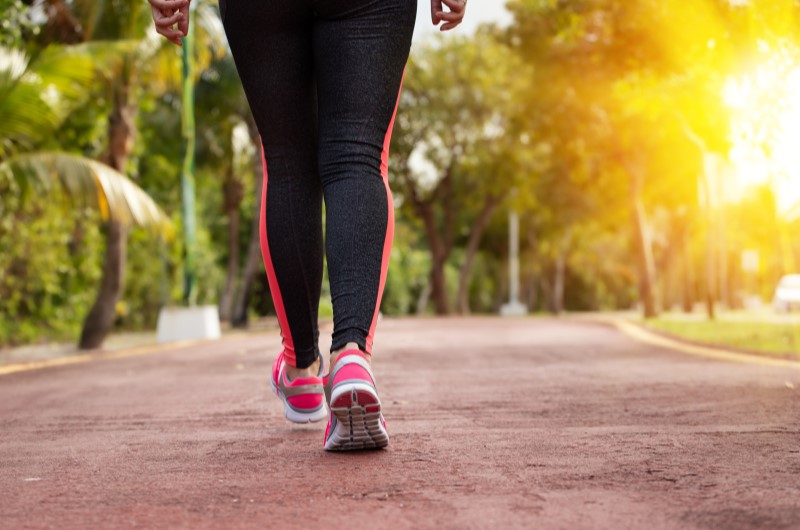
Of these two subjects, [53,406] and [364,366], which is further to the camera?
[53,406]

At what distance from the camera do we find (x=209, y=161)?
110 feet

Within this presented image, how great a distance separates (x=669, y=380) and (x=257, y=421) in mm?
2388

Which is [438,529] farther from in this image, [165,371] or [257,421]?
[165,371]

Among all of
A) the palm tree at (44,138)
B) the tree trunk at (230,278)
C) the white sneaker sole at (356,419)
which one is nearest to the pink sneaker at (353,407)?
the white sneaker sole at (356,419)

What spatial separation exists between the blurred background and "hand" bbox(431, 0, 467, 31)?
1.01 m

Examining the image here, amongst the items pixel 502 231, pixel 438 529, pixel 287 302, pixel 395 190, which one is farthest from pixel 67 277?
pixel 502 231

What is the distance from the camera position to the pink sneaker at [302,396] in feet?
10.9

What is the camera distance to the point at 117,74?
608 inches

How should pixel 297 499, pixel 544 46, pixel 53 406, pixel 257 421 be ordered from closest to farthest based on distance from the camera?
pixel 297 499 < pixel 257 421 < pixel 53 406 < pixel 544 46

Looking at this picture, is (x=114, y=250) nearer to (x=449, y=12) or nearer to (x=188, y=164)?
(x=188, y=164)

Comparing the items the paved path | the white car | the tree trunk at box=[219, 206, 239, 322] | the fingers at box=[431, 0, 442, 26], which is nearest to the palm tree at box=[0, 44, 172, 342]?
the paved path

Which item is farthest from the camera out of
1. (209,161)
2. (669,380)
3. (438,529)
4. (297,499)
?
(209,161)

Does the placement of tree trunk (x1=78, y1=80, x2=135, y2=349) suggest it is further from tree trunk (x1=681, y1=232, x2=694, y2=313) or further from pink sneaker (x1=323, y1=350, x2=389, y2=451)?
tree trunk (x1=681, y1=232, x2=694, y2=313)

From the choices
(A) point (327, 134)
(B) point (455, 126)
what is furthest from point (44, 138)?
(B) point (455, 126)
